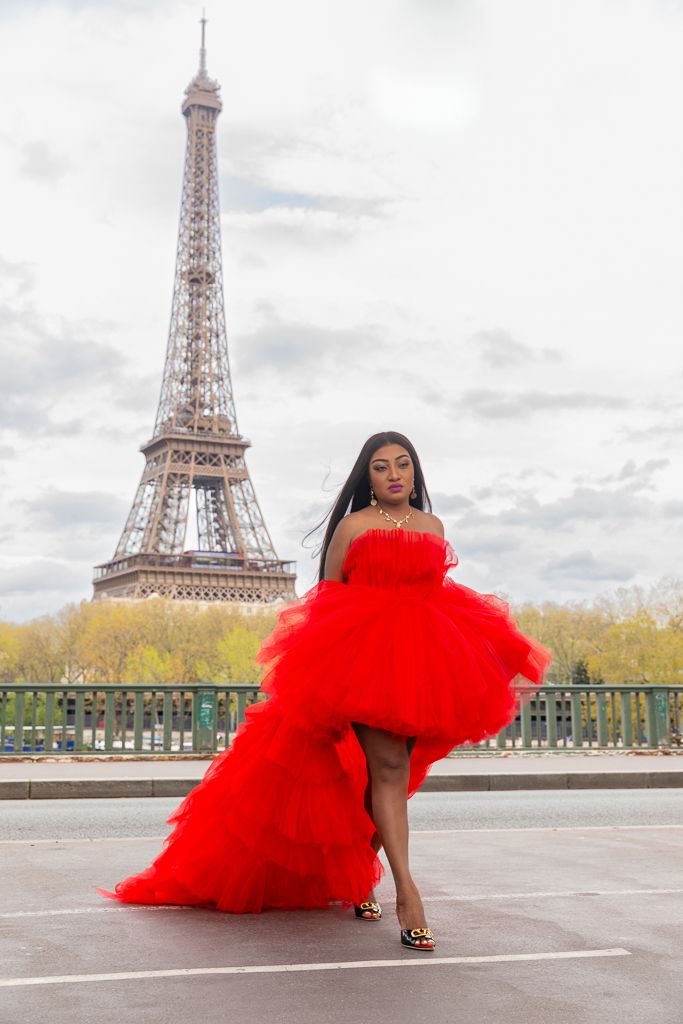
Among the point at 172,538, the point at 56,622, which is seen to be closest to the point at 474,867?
the point at 172,538

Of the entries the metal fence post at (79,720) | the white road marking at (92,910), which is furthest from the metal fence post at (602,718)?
the white road marking at (92,910)

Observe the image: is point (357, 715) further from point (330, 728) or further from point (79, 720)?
point (79, 720)

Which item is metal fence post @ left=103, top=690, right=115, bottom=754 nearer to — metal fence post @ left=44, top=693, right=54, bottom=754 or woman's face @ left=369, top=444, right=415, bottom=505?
metal fence post @ left=44, top=693, right=54, bottom=754

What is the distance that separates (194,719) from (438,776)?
12.8ft

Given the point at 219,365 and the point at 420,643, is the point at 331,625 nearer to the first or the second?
the point at 420,643

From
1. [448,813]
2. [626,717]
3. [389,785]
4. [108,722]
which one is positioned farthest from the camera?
[626,717]

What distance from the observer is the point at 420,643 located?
411 centimetres

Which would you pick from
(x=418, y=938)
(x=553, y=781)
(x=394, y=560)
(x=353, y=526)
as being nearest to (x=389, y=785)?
(x=418, y=938)

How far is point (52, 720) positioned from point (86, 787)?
309cm

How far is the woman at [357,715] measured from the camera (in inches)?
159

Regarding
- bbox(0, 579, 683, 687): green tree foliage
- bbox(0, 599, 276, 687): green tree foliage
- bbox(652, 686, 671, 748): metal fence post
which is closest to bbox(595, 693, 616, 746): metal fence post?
bbox(652, 686, 671, 748): metal fence post

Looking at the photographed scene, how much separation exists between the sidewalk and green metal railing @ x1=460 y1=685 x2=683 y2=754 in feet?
1.87

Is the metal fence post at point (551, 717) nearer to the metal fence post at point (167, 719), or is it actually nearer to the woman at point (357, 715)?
the metal fence post at point (167, 719)

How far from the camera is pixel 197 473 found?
66.2 metres
